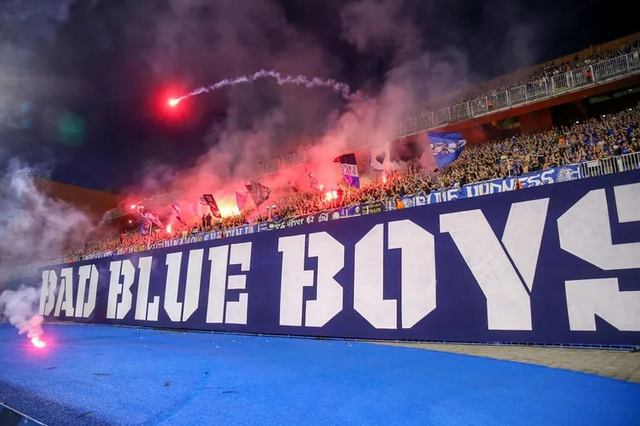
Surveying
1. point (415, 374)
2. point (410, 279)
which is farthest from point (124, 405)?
point (410, 279)

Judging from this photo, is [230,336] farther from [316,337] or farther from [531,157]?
[531,157]

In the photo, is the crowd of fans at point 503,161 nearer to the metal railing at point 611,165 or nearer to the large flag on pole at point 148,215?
the metal railing at point 611,165

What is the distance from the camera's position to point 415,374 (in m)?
5.89

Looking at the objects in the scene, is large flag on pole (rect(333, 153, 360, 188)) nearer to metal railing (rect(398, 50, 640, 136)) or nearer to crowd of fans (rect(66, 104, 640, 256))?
crowd of fans (rect(66, 104, 640, 256))

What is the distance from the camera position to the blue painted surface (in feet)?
12.5

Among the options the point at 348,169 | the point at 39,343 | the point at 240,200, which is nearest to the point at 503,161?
the point at 348,169

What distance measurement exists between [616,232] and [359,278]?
19.1 feet

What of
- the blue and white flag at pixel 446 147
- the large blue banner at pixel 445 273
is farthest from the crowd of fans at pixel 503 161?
the large blue banner at pixel 445 273

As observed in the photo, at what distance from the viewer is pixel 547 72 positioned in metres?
16.7

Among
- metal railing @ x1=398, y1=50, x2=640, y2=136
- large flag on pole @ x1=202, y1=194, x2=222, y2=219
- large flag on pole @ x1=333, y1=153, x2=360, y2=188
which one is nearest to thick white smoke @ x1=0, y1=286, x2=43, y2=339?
large flag on pole @ x1=202, y1=194, x2=222, y2=219

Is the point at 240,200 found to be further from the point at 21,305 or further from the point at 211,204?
→ the point at 21,305

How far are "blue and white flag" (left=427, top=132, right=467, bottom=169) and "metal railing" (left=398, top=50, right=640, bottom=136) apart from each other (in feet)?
16.5

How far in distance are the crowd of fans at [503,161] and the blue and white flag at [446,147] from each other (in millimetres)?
466

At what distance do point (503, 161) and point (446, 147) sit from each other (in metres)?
2.08
